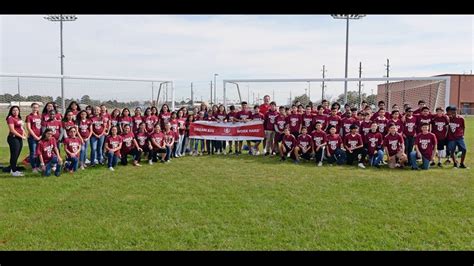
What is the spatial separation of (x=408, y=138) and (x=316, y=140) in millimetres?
2441

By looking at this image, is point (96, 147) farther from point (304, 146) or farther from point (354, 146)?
point (354, 146)

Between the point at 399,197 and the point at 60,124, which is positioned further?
the point at 60,124

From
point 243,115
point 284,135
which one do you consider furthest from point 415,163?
point 243,115

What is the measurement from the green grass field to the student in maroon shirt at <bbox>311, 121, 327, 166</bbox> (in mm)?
1229

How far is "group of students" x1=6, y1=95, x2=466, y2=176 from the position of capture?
8766 mm

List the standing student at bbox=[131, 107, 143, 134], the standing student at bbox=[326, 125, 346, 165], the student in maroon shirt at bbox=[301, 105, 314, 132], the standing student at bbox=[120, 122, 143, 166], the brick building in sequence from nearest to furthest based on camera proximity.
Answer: the standing student at bbox=[120, 122, 143, 166]
the standing student at bbox=[326, 125, 346, 165]
the standing student at bbox=[131, 107, 143, 134]
the student in maroon shirt at bbox=[301, 105, 314, 132]
the brick building

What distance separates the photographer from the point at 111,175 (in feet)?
27.4

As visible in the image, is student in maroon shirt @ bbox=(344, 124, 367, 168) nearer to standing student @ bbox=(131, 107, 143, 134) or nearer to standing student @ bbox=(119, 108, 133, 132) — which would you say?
standing student @ bbox=(131, 107, 143, 134)

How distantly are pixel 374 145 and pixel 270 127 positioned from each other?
326 centimetres

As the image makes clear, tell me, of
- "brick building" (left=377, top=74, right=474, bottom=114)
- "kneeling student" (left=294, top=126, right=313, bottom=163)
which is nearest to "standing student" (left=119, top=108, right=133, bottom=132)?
"kneeling student" (left=294, top=126, right=313, bottom=163)

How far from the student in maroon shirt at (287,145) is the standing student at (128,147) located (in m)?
4.06
